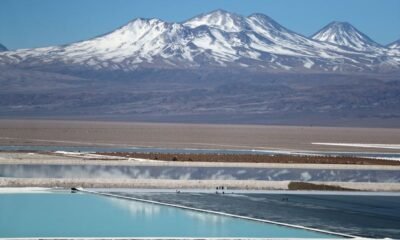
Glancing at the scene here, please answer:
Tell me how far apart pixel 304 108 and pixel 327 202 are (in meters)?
145

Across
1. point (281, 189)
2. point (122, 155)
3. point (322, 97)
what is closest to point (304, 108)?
point (322, 97)

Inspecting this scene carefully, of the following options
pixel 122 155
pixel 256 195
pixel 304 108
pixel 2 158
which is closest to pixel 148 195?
pixel 256 195

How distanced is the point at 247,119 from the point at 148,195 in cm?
12998

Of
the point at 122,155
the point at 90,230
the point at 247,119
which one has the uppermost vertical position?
the point at 247,119

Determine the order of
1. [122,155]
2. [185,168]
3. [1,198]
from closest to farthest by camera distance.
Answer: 1. [1,198]
2. [185,168]
3. [122,155]

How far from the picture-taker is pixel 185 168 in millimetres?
36188

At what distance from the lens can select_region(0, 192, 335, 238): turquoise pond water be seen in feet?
67.7

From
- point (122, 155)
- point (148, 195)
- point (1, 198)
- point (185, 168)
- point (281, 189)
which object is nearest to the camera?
point (1, 198)

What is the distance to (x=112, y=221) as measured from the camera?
22.2 meters

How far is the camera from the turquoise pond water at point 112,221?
20.6 m

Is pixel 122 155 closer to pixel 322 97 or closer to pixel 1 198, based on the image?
pixel 1 198

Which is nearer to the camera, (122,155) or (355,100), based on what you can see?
(122,155)

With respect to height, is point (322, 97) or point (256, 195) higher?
point (322, 97)

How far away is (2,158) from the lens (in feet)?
126
